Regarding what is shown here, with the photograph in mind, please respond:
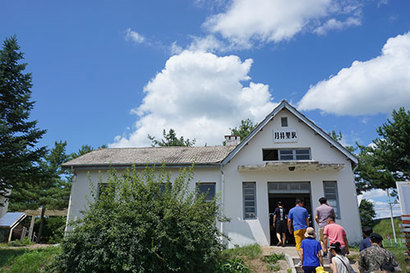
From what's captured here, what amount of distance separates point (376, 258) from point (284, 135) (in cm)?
935

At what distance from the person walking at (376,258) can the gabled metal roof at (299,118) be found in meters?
8.48


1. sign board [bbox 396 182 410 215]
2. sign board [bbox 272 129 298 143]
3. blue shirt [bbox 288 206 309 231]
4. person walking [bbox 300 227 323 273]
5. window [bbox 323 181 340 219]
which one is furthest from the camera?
sign board [bbox 272 129 298 143]

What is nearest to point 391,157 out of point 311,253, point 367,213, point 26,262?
point 367,213

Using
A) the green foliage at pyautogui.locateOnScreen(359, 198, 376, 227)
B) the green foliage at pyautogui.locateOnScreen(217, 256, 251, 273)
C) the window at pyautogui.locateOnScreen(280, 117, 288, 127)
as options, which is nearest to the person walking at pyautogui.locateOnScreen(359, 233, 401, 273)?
the green foliage at pyautogui.locateOnScreen(217, 256, 251, 273)

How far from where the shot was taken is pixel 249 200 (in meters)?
13.9

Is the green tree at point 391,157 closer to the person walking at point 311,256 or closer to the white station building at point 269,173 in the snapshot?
the white station building at point 269,173

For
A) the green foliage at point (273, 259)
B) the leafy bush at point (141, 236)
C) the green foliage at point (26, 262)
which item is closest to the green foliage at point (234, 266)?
the leafy bush at point (141, 236)

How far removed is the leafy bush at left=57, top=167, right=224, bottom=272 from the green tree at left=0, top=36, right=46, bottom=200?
722 centimetres

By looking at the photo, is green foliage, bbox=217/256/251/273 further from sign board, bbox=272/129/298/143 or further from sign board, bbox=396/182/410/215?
sign board, bbox=272/129/298/143

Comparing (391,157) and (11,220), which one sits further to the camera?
(11,220)

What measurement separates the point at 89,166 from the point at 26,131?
13.5 ft

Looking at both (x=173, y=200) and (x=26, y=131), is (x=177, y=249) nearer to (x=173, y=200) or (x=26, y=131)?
(x=173, y=200)

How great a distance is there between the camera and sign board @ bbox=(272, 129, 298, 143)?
14477mm

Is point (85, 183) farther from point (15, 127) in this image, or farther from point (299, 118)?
point (299, 118)
